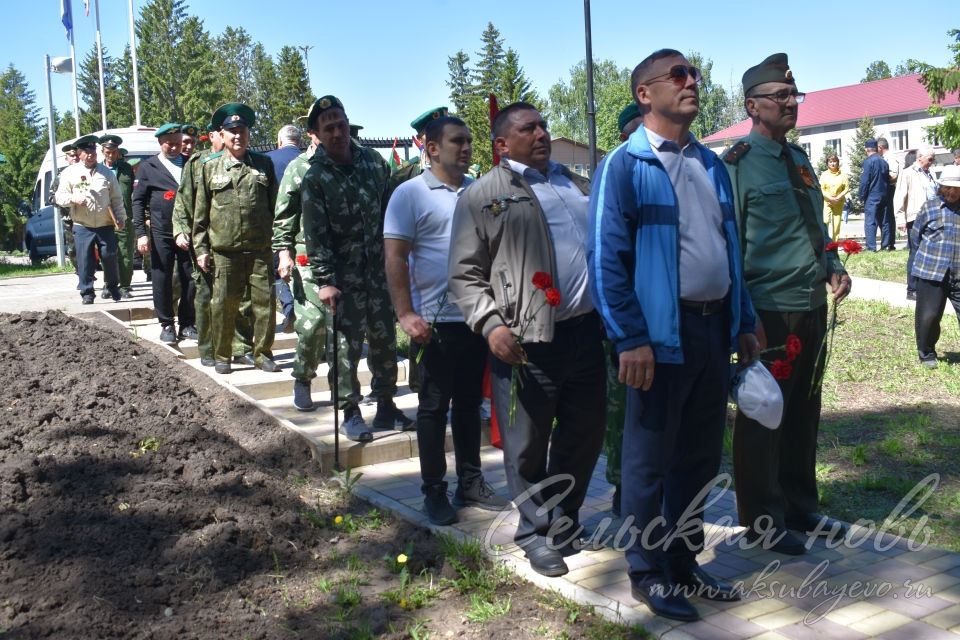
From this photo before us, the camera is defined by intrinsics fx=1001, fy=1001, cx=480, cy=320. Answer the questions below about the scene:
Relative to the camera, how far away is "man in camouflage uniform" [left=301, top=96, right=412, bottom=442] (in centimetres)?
634

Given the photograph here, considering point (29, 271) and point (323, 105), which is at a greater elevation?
point (323, 105)

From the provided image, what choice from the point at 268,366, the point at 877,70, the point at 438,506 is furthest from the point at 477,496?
the point at 877,70

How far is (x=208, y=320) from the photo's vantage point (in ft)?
27.5

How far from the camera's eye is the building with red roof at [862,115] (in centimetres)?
7181

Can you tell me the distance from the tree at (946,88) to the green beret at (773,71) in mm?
14804

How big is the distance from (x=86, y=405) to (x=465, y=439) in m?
2.63

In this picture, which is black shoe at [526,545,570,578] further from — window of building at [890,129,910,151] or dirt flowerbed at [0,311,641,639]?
window of building at [890,129,910,151]

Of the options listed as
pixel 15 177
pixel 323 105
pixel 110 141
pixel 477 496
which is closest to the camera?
pixel 477 496

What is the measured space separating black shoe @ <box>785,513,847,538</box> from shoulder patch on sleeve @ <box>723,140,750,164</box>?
1.77 meters

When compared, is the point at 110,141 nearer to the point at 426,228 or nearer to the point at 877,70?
the point at 426,228

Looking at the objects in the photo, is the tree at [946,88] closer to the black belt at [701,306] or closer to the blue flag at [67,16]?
the black belt at [701,306]

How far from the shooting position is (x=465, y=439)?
5.38m

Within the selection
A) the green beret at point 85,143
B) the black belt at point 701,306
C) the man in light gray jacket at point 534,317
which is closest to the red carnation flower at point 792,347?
the black belt at point 701,306

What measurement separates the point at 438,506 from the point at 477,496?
332mm
